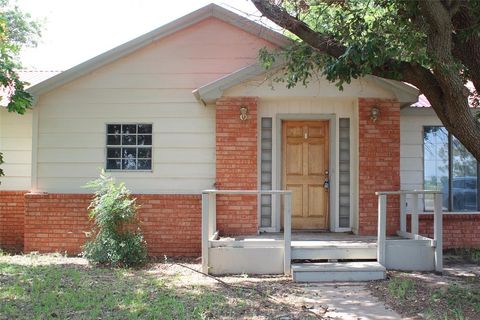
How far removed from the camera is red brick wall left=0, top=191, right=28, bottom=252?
10898 mm

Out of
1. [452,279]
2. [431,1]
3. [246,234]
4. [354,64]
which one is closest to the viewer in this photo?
[431,1]

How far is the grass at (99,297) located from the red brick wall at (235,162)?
6.89 ft

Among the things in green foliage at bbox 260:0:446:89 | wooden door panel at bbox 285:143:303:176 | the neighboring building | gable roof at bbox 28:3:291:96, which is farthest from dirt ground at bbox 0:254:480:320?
gable roof at bbox 28:3:291:96

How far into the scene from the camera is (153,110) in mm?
9992

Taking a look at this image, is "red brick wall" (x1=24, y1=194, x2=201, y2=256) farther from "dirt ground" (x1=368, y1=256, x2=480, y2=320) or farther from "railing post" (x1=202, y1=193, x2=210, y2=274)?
"dirt ground" (x1=368, y1=256, x2=480, y2=320)

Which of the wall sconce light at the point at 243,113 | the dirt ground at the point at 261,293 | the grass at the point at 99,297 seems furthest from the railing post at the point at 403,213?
the grass at the point at 99,297

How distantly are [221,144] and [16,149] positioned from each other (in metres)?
5.05

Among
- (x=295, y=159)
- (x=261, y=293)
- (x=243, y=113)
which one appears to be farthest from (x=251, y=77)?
(x=261, y=293)

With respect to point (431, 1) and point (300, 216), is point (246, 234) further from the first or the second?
point (431, 1)

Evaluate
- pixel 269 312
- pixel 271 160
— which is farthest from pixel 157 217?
pixel 269 312

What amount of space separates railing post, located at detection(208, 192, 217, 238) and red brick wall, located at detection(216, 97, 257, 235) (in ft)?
0.47

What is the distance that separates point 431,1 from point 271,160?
4643 millimetres

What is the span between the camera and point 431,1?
5840mm

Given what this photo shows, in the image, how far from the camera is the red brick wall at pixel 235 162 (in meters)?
9.38
